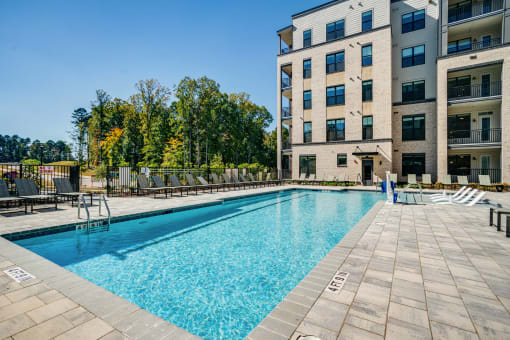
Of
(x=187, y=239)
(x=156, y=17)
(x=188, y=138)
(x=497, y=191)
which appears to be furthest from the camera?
(x=188, y=138)

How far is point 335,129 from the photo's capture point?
20.9m

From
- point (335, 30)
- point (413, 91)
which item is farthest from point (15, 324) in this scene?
point (335, 30)

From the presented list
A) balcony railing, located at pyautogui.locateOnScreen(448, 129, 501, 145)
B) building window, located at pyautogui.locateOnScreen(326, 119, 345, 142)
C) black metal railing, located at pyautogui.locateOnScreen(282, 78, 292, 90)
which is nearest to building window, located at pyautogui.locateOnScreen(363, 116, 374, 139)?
building window, located at pyautogui.locateOnScreen(326, 119, 345, 142)

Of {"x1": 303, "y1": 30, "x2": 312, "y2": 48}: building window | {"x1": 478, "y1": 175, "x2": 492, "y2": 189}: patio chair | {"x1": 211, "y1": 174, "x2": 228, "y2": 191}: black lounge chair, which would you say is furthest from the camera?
{"x1": 303, "y1": 30, "x2": 312, "y2": 48}: building window

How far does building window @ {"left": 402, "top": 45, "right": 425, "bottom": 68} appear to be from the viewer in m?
18.9

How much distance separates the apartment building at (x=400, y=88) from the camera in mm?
16391

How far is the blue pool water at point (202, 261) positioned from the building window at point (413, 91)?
1701cm

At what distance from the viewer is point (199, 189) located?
578 inches

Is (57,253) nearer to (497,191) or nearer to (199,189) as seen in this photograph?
(199,189)

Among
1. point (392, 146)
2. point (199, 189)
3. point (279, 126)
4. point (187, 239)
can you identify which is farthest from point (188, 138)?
point (187, 239)

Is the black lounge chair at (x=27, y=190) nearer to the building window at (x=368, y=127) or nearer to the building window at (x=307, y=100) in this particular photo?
the building window at (x=307, y=100)

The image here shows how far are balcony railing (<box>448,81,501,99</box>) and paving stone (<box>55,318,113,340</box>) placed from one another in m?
23.0

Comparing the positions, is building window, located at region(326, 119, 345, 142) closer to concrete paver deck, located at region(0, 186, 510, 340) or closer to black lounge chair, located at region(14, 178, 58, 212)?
concrete paver deck, located at region(0, 186, 510, 340)

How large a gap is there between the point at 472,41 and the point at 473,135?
7558mm
